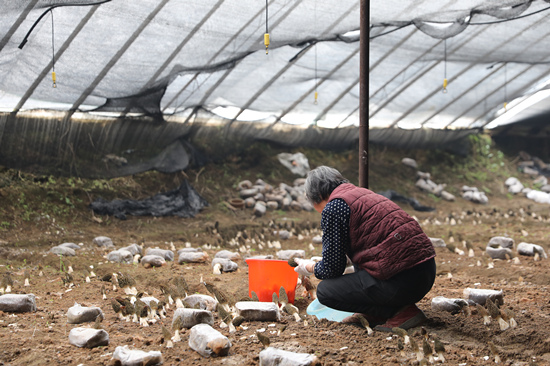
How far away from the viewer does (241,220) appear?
8.27 meters

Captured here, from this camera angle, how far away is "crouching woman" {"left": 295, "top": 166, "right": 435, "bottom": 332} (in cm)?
270

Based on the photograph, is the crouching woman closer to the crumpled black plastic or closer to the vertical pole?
the vertical pole

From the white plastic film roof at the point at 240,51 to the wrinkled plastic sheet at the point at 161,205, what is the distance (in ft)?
4.39

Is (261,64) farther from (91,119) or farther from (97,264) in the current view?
(97,264)

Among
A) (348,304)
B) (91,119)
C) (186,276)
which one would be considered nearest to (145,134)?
(91,119)

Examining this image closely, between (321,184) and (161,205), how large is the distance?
5443 millimetres

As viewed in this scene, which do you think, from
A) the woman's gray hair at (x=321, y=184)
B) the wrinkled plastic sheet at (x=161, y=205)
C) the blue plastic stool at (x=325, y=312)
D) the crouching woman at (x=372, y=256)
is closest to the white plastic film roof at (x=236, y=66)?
the wrinkled plastic sheet at (x=161, y=205)

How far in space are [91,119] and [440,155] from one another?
8728 millimetres

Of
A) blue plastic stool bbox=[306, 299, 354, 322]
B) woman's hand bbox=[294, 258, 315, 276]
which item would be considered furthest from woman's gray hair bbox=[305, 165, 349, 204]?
blue plastic stool bbox=[306, 299, 354, 322]

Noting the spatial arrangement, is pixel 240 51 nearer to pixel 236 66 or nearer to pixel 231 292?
pixel 236 66

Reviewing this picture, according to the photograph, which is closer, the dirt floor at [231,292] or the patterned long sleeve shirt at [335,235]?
the dirt floor at [231,292]

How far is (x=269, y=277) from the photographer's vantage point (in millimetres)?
3283

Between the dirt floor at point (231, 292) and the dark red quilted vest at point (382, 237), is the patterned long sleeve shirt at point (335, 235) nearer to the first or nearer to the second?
the dark red quilted vest at point (382, 237)

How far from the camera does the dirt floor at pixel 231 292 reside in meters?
2.36
